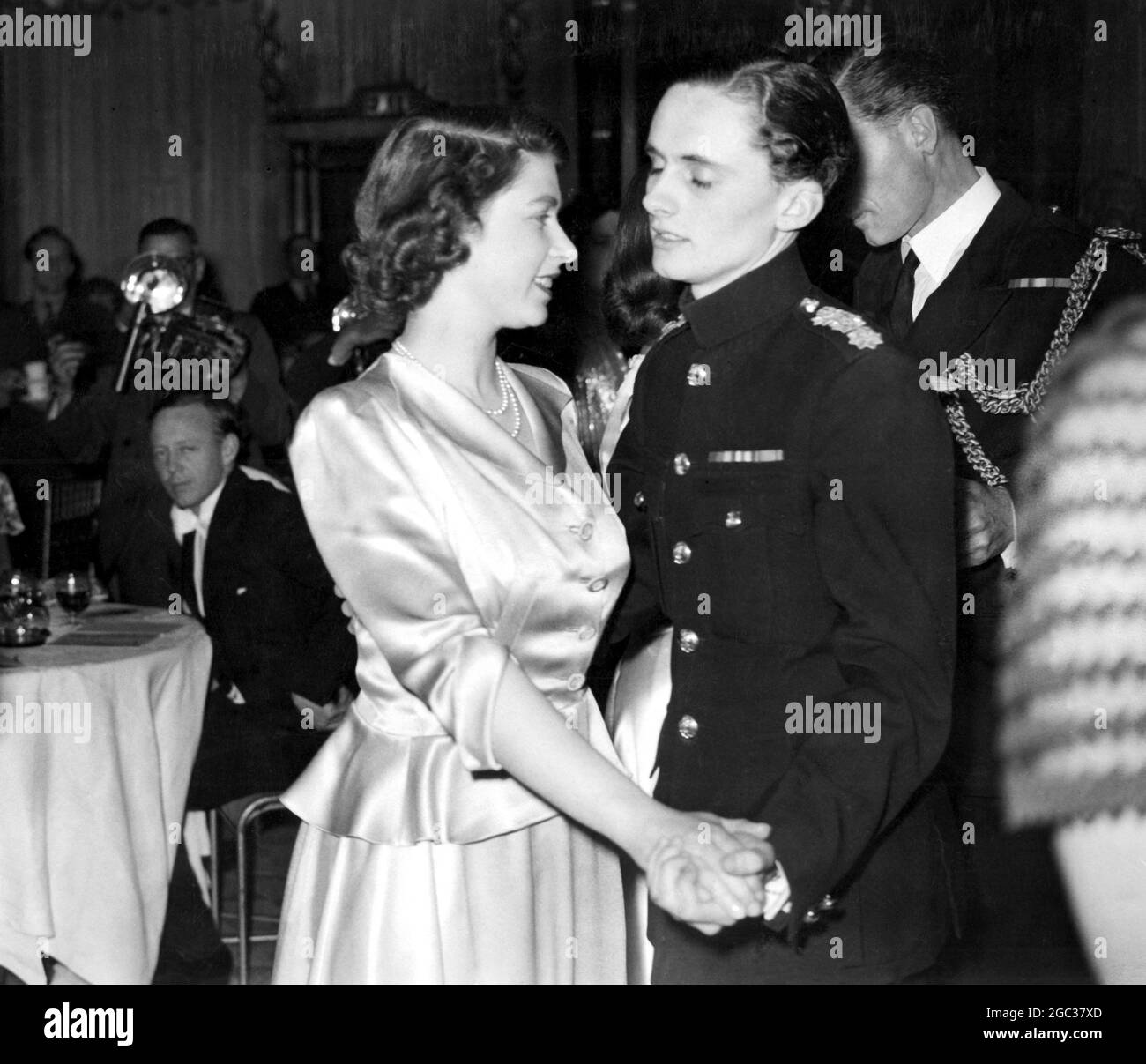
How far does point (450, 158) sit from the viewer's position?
144 centimetres

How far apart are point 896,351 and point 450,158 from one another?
48 cm

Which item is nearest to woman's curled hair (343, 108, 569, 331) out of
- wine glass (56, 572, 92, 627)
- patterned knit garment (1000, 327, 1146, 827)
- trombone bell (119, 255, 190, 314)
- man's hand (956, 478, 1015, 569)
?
man's hand (956, 478, 1015, 569)

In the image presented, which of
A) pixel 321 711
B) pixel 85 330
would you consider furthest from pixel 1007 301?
pixel 85 330

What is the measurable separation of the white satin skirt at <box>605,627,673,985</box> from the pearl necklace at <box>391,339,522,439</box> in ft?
1.01

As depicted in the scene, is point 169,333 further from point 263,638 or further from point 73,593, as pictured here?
point 263,638

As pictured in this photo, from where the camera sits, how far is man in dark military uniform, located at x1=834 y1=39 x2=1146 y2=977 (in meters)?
1.96

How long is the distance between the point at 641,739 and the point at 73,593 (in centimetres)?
166

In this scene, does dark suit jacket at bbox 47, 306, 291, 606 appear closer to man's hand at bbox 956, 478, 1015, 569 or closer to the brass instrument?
the brass instrument

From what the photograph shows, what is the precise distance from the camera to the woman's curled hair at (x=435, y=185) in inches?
56.6

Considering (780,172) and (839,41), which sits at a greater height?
(839,41)

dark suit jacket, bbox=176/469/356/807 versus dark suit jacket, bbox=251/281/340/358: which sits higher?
dark suit jacket, bbox=251/281/340/358
